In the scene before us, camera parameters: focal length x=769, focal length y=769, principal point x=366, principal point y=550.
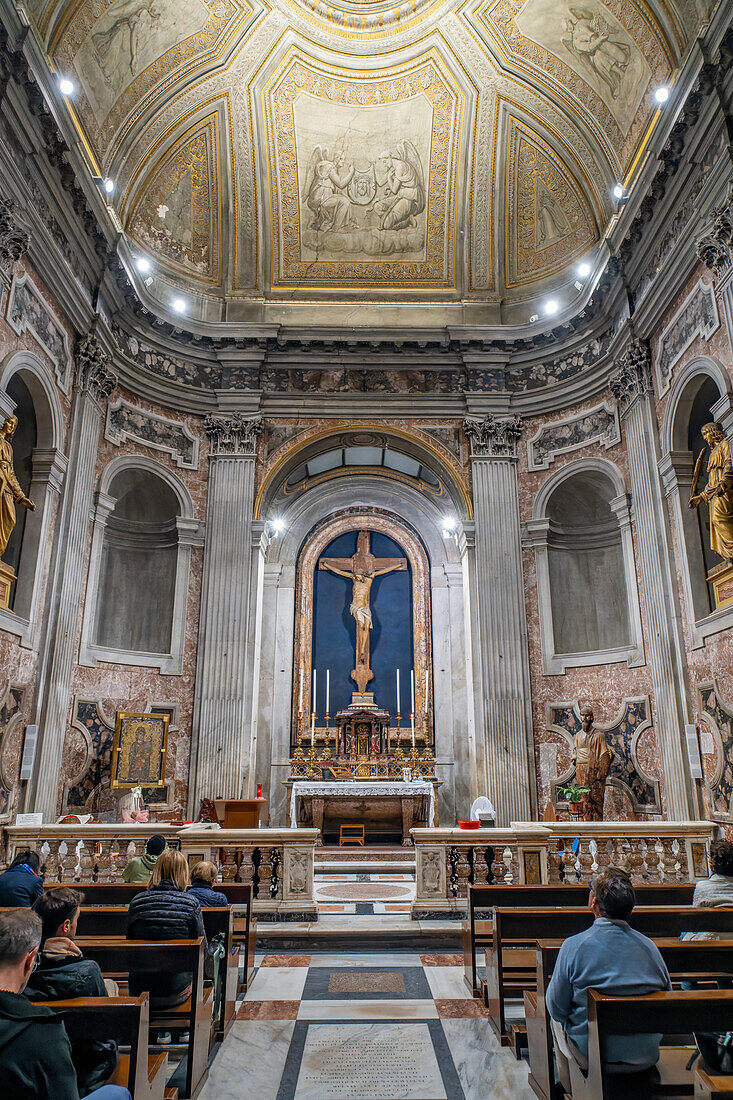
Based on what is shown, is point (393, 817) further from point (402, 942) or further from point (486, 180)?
point (486, 180)

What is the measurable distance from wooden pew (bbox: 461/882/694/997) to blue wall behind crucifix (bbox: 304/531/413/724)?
11.4 meters

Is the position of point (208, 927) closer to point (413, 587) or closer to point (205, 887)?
point (205, 887)

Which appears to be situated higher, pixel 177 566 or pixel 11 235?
pixel 11 235

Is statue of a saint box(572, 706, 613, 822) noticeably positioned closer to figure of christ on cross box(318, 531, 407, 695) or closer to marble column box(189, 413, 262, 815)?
marble column box(189, 413, 262, 815)

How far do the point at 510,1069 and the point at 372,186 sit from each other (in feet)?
50.4

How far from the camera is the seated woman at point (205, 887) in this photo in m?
4.98

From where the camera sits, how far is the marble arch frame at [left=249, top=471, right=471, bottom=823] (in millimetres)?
16312

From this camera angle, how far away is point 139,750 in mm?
12570

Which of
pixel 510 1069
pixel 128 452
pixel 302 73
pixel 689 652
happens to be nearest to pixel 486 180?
pixel 302 73

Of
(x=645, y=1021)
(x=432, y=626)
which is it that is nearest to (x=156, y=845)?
(x=645, y=1021)

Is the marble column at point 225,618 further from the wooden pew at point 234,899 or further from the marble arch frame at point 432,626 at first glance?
the wooden pew at point 234,899

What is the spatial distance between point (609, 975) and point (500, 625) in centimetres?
1083

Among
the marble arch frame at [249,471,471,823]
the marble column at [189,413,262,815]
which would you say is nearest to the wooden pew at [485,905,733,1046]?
the marble column at [189,413,262,815]

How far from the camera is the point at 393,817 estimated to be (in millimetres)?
14250
